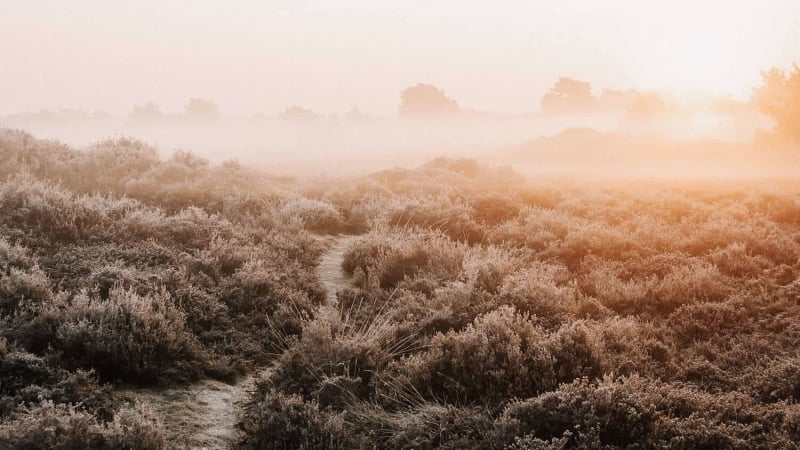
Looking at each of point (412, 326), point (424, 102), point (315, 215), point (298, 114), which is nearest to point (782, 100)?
point (315, 215)

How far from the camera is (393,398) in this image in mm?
7188

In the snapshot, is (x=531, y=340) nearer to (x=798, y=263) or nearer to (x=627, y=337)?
(x=627, y=337)

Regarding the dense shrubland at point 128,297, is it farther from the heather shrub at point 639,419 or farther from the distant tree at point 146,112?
the distant tree at point 146,112

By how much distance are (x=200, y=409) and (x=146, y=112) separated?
86042 millimetres

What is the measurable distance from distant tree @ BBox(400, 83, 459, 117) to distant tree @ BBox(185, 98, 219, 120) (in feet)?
91.3

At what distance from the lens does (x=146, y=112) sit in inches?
3329

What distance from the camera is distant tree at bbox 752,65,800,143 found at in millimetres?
37844

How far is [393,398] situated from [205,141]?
6367 centimetres

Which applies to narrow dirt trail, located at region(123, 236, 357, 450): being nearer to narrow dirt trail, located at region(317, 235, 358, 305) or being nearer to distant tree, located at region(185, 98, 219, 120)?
narrow dirt trail, located at region(317, 235, 358, 305)

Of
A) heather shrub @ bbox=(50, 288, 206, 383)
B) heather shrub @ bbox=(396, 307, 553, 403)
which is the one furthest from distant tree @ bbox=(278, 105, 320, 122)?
heather shrub @ bbox=(396, 307, 553, 403)

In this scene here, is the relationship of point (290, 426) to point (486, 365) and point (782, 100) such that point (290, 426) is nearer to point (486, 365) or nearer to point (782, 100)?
point (486, 365)

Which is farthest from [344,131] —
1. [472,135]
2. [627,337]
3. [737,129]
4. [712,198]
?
[627,337]

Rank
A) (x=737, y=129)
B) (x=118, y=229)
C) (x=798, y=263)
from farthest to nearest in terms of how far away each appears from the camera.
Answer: (x=737, y=129), (x=118, y=229), (x=798, y=263)

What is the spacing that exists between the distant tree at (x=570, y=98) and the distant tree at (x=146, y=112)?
5685 cm
